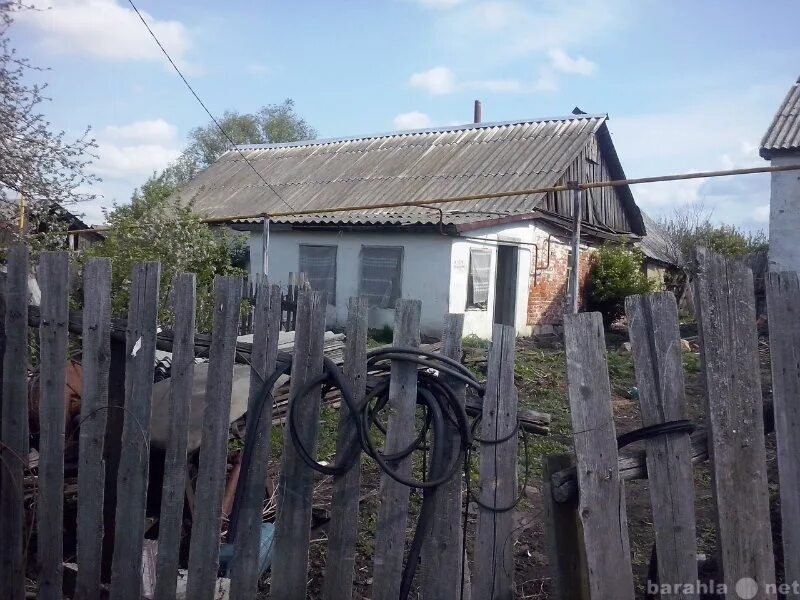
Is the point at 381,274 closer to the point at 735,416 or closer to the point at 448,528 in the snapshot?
the point at 448,528

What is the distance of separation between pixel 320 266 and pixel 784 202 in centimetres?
844

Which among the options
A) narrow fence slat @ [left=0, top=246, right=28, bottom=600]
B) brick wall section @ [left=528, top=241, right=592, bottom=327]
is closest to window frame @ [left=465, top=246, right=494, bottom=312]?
brick wall section @ [left=528, top=241, right=592, bottom=327]

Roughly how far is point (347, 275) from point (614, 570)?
12153mm

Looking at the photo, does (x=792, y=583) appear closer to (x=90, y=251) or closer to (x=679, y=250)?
(x=90, y=251)

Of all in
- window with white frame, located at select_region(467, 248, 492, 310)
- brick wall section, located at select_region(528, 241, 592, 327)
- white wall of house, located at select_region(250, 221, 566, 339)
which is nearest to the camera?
white wall of house, located at select_region(250, 221, 566, 339)

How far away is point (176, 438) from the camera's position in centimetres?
269

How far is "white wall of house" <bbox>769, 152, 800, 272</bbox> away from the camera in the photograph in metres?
10.9

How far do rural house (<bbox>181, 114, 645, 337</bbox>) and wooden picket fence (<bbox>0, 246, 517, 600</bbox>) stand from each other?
7.59m

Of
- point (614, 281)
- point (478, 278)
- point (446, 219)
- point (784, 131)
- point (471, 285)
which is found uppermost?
point (784, 131)

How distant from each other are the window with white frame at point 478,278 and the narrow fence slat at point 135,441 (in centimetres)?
1054

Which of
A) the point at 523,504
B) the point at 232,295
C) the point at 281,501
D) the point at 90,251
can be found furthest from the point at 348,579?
the point at 90,251

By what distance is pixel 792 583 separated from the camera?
6.68 ft

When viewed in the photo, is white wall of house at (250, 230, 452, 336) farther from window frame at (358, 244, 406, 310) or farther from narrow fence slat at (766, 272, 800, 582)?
narrow fence slat at (766, 272, 800, 582)

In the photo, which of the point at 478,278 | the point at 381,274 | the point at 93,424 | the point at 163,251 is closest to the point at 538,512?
the point at 93,424
